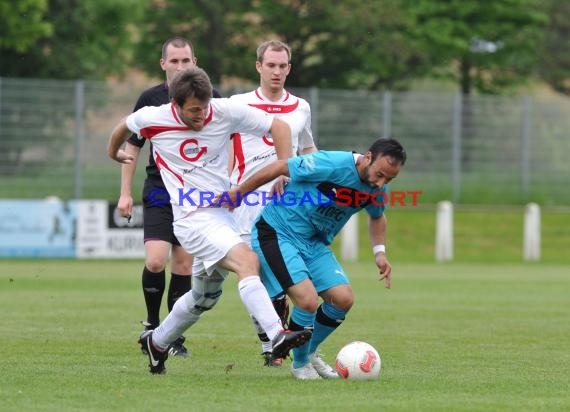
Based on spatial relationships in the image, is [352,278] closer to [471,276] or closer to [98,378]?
[471,276]

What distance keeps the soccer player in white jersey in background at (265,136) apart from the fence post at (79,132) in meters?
18.7

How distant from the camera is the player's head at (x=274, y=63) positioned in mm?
10188

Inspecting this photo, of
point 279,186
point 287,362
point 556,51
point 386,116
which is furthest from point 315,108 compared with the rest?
point 556,51

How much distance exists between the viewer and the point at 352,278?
21.7 m

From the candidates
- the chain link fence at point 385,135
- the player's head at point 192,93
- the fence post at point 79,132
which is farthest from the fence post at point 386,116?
the player's head at point 192,93

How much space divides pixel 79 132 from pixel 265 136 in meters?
18.9

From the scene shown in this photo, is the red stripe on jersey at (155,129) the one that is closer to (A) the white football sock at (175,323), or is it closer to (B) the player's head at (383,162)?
(A) the white football sock at (175,323)

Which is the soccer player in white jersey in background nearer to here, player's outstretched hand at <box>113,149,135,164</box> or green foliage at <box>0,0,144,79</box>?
player's outstretched hand at <box>113,149,135,164</box>

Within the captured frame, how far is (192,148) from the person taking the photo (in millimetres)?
8398

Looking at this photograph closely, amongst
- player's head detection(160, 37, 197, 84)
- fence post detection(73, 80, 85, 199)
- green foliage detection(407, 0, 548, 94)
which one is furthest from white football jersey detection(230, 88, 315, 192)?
green foliage detection(407, 0, 548, 94)

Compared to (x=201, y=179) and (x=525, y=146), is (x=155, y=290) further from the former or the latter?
(x=525, y=146)

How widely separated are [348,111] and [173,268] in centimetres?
2063

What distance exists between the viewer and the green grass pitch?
7434 mm

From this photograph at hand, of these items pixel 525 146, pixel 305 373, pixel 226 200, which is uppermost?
pixel 525 146
